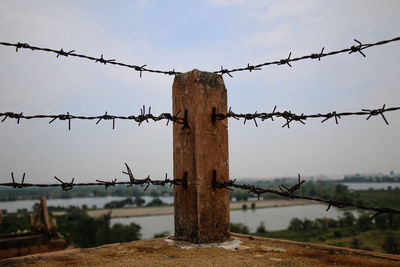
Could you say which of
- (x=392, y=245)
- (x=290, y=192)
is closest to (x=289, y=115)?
(x=290, y=192)

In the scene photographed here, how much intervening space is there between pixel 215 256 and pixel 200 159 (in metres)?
0.80

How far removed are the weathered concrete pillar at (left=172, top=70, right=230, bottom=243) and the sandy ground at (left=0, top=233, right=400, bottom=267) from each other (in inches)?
5.8

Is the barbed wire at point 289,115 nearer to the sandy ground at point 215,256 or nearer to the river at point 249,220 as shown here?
the sandy ground at point 215,256

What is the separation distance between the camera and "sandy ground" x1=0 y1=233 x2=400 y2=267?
215 cm

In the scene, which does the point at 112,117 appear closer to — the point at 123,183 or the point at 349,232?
the point at 123,183

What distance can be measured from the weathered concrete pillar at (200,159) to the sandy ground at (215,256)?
0.48 feet

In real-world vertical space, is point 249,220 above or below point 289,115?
below

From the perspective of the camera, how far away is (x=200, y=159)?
2770 mm

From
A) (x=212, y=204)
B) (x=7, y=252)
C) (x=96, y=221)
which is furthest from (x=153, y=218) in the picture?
(x=212, y=204)

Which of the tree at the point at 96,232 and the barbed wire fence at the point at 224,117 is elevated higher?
the barbed wire fence at the point at 224,117

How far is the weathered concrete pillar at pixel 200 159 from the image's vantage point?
2.75 metres

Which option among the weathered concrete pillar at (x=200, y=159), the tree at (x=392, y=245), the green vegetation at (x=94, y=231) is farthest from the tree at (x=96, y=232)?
the weathered concrete pillar at (x=200, y=159)

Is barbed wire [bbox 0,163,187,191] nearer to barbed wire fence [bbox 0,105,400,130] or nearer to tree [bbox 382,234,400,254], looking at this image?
barbed wire fence [bbox 0,105,400,130]

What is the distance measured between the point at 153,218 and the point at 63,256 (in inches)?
2782
